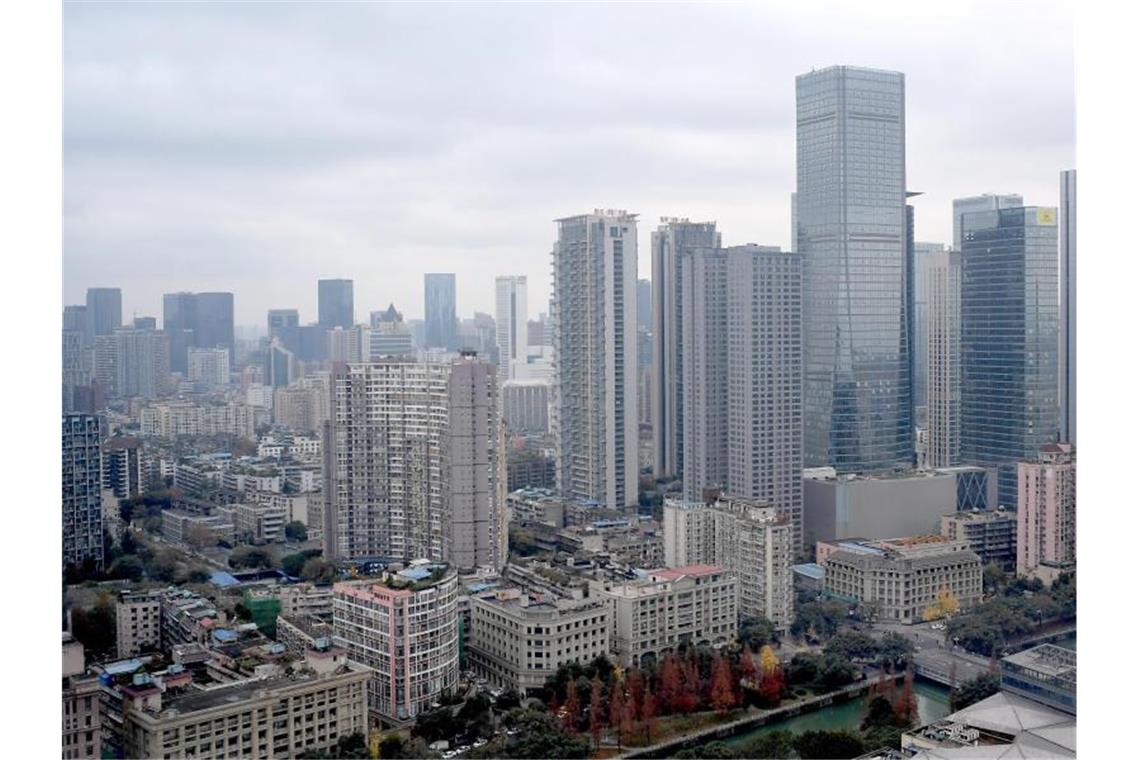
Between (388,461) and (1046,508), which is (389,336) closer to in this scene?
(388,461)

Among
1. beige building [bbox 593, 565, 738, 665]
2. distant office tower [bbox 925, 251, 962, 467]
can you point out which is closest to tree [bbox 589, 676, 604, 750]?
beige building [bbox 593, 565, 738, 665]

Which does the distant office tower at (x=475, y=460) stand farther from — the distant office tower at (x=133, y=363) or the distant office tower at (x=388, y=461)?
the distant office tower at (x=133, y=363)

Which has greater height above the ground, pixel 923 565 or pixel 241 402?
pixel 241 402

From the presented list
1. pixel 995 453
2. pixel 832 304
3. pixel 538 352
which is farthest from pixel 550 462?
pixel 995 453

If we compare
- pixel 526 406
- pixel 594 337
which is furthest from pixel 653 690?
pixel 594 337
